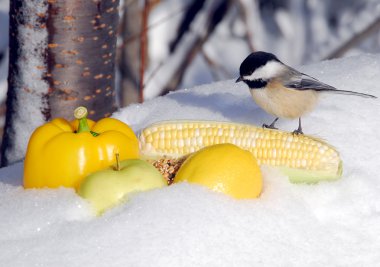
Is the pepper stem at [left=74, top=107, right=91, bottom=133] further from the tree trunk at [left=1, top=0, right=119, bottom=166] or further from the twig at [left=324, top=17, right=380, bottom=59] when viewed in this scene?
the twig at [left=324, top=17, right=380, bottom=59]

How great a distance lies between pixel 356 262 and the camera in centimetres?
250

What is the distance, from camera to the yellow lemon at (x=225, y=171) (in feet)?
8.50

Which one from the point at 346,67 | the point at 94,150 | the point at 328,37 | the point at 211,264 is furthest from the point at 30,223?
the point at 328,37

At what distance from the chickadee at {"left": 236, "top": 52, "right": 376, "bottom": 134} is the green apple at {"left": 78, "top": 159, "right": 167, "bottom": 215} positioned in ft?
2.60

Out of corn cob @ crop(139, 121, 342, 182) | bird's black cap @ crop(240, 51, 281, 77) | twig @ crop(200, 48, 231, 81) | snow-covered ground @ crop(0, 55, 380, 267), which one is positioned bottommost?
twig @ crop(200, 48, 231, 81)

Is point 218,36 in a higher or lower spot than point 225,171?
lower

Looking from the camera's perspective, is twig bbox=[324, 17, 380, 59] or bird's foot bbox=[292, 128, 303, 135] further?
twig bbox=[324, 17, 380, 59]

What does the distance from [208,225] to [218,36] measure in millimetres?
3920

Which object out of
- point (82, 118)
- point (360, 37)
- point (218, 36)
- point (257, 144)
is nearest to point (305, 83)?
point (257, 144)

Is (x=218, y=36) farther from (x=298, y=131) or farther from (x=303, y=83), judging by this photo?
(x=298, y=131)

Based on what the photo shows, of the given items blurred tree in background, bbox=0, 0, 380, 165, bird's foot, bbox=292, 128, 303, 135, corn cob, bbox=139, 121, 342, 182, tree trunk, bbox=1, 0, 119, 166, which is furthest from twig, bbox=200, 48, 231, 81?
corn cob, bbox=139, 121, 342, 182

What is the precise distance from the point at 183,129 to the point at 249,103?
0.62 metres

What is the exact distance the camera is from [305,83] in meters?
3.32

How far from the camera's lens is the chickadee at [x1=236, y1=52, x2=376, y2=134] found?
10.6 ft
